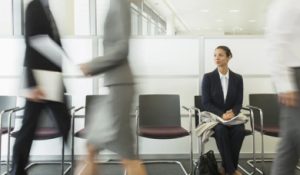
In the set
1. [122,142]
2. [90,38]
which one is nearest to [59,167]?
[90,38]

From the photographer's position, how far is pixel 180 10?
12.1 m

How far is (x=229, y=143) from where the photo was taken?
3498 millimetres

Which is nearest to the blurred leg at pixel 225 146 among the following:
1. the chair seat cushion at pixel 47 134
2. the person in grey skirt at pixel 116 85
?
the chair seat cushion at pixel 47 134

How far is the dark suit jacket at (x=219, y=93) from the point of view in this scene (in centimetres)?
373

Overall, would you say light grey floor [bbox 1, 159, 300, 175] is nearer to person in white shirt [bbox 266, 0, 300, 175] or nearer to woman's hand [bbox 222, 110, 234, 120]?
woman's hand [bbox 222, 110, 234, 120]

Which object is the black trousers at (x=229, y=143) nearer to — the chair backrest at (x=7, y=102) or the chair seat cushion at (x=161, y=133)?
the chair seat cushion at (x=161, y=133)

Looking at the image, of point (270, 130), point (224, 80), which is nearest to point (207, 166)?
point (270, 130)

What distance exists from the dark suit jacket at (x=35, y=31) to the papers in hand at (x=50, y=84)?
0.03 metres

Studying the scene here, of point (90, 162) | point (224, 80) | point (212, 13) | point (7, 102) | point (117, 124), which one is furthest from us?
point (212, 13)

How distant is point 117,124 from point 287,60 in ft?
2.96

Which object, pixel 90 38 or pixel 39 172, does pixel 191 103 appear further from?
pixel 39 172

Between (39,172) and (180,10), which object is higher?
(180,10)

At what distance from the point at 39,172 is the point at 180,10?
9.10m

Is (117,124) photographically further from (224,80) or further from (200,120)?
(224,80)
